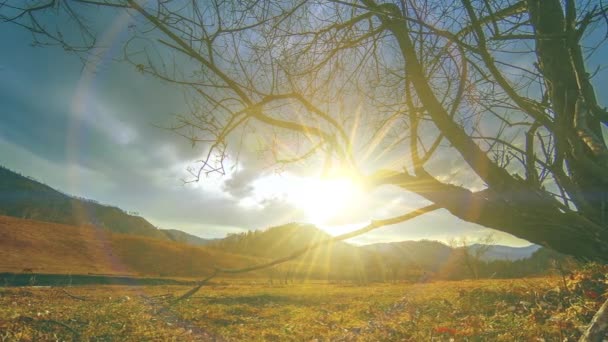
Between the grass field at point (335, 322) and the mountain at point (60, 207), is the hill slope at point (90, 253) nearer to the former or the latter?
the grass field at point (335, 322)

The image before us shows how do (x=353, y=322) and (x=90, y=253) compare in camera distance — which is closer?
(x=353, y=322)

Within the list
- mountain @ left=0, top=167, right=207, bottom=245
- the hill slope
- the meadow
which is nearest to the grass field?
the meadow

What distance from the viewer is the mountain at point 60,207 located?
217ft

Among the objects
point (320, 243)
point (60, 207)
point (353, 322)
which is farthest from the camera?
point (60, 207)

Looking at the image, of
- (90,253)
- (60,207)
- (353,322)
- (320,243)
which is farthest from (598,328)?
(60,207)

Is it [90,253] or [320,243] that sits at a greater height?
[320,243]

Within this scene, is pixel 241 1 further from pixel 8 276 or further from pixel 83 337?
pixel 8 276

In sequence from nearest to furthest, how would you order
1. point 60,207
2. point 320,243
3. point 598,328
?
point 598,328, point 320,243, point 60,207

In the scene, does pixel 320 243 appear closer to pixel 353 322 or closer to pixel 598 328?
pixel 598 328

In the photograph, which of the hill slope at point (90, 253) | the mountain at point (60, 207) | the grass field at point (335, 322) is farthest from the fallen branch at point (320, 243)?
the mountain at point (60, 207)

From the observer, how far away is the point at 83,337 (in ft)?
19.4

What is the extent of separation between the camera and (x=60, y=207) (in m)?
70.8

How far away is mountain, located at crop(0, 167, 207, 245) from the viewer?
66.1 meters

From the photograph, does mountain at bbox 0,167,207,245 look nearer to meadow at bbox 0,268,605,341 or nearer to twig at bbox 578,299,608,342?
meadow at bbox 0,268,605,341
